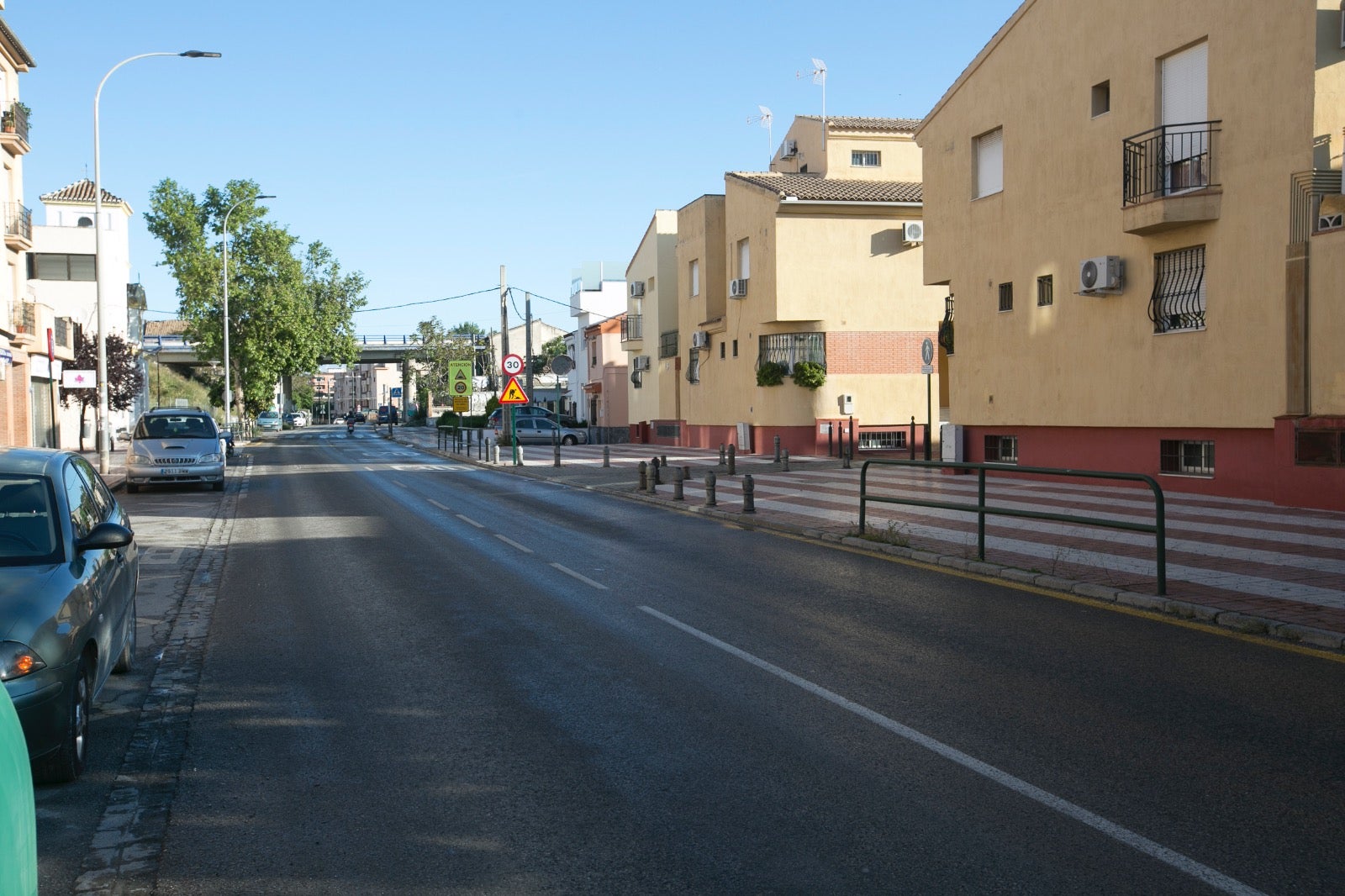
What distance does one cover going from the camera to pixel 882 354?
1383 inches

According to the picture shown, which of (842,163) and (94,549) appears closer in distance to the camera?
(94,549)

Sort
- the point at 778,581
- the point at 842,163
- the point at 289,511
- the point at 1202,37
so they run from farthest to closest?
the point at 842,163, the point at 289,511, the point at 1202,37, the point at 778,581

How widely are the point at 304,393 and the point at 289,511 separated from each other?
175 metres

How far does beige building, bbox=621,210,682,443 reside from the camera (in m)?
48.5

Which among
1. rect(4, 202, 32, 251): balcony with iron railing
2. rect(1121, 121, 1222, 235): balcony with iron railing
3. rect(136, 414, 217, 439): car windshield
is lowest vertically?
rect(136, 414, 217, 439): car windshield

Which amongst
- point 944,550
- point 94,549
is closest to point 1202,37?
point 944,550

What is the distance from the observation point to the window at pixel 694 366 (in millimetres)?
42281

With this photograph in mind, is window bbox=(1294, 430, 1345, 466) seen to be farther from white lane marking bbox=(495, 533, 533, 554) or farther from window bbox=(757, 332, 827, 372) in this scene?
window bbox=(757, 332, 827, 372)

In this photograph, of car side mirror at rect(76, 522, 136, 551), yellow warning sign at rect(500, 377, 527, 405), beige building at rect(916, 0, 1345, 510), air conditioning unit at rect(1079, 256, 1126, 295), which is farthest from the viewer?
yellow warning sign at rect(500, 377, 527, 405)

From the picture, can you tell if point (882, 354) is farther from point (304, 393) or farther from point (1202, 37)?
point (304, 393)

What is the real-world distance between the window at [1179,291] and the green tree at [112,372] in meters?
41.5

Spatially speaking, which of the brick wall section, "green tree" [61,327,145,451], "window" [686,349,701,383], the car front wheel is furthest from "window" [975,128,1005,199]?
"green tree" [61,327,145,451]

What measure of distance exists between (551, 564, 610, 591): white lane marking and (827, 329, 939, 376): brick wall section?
923 inches

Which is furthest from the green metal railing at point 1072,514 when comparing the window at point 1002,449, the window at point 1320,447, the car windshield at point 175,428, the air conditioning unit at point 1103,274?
the car windshield at point 175,428
